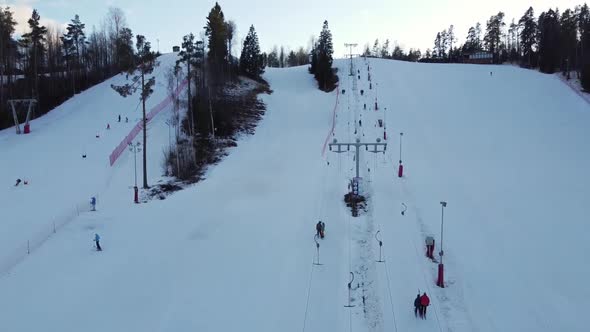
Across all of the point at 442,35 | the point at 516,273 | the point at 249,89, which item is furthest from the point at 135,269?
the point at 442,35

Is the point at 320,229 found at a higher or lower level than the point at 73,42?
lower

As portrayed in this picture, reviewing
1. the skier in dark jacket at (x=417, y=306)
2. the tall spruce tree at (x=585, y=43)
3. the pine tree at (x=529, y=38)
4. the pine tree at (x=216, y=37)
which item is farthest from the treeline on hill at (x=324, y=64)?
the skier in dark jacket at (x=417, y=306)

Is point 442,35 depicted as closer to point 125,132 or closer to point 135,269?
point 125,132

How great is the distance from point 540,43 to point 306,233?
75.0 meters

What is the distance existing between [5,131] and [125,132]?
45.4ft

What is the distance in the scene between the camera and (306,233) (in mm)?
23359

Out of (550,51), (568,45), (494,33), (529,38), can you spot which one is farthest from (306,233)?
(494,33)

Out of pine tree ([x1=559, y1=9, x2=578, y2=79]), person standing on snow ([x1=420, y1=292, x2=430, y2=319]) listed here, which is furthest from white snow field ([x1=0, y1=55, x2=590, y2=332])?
pine tree ([x1=559, y1=9, x2=578, y2=79])

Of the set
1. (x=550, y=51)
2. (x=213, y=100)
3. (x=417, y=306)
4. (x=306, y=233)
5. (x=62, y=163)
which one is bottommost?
(x=417, y=306)

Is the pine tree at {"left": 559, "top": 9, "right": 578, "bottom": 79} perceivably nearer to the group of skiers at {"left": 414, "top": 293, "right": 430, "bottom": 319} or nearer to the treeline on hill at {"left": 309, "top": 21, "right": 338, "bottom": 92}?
the treeline on hill at {"left": 309, "top": 21, "right": 338, "bottom": 92}

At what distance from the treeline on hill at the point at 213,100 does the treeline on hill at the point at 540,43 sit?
42128mm

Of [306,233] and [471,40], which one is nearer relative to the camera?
[306,233]

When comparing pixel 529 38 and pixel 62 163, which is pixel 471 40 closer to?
pixel 529 38

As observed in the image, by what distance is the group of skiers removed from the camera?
51.5 ft
